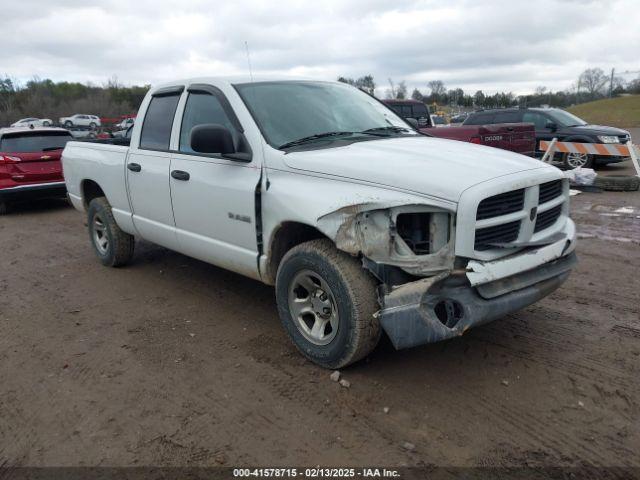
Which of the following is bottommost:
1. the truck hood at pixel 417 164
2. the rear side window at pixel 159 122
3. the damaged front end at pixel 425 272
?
the damaged front end at pixel 425 272

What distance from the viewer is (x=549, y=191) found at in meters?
3.53

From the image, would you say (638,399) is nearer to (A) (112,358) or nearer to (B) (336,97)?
(B) (336,97)

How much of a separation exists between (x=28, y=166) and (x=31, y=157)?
0.18 meters

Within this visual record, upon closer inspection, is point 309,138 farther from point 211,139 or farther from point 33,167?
point 33,167

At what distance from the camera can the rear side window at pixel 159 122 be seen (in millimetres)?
4832

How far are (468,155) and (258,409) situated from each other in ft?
6.99

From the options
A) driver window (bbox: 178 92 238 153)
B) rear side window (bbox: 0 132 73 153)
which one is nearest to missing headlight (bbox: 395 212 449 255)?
driver window (bbox: 178 92 238 153)

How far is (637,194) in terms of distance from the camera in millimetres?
9867

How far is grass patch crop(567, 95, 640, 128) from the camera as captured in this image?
139ft

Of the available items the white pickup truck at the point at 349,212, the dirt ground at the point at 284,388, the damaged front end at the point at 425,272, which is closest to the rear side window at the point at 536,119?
the dirt ground at the point at 284,388

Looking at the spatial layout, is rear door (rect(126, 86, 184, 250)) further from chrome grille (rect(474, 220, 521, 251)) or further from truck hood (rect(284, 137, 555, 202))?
chrome grille (rect(474, 220, 521, 251))

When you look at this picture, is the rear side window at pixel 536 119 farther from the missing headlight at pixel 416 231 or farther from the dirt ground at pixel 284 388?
the missing headlight at pixel 416 231

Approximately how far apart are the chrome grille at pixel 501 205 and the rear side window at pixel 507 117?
483 inches

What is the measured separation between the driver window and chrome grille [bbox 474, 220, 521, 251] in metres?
2.13
